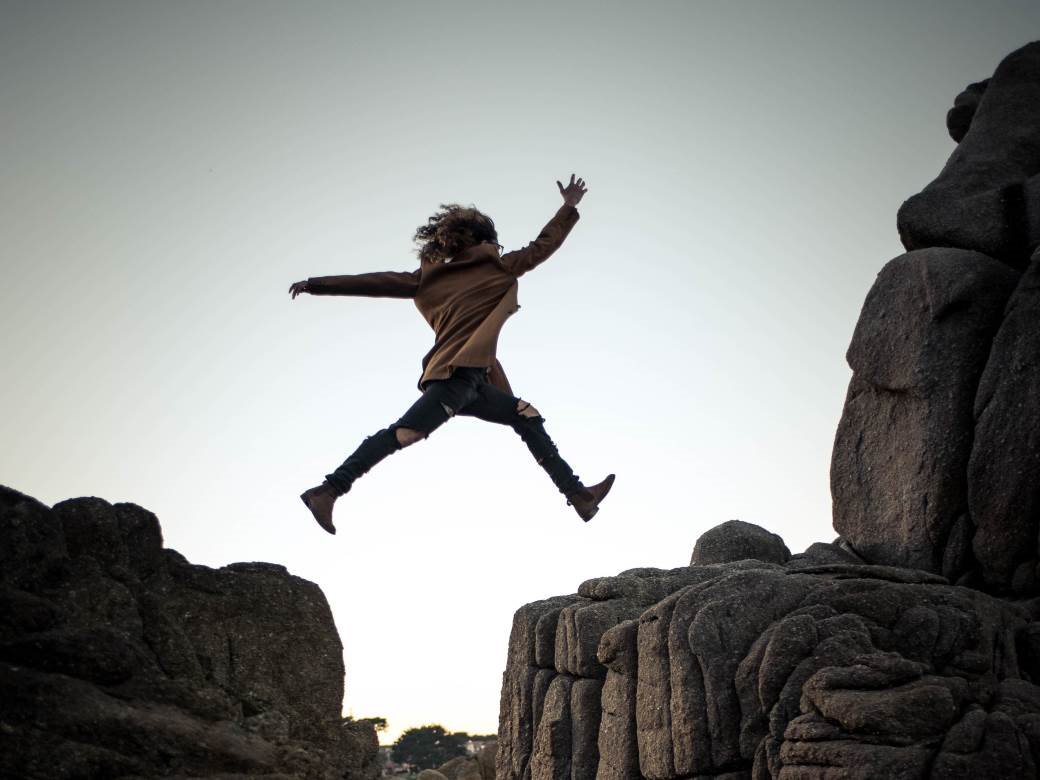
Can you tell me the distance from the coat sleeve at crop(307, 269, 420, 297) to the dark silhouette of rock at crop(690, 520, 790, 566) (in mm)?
7887

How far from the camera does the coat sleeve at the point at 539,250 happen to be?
42.2 feet

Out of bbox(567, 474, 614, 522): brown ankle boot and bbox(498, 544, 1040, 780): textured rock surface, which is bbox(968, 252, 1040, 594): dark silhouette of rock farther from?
bbox(567, 474, 614, 522): brown ankle boot

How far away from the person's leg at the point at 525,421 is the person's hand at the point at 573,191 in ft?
7.86

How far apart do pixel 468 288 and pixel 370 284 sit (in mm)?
1085

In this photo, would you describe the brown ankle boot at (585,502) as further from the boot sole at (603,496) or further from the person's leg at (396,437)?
the person's leg at (396,437)

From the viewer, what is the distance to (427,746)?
5544 cm

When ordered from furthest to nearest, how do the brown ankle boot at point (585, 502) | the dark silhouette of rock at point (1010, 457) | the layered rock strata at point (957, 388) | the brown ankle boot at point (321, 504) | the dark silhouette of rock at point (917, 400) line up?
the dark silhouette of rock at point (917, 400)
the layered rock strata at point (957, 388)
the dark silhouette of rock at point (1010, 457)
the brown ankle boot at point (585, 502)
the brown ankle boot at point (321, 504)

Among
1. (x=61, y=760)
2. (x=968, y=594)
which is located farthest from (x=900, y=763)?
(x=61, y=760)

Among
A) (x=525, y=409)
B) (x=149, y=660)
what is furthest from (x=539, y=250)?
(x=149, y=660)

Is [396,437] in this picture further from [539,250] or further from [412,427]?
[539,250]

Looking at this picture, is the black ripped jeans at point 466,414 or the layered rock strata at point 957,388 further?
the layered rock strata at point 957,388

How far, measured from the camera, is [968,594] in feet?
47.5

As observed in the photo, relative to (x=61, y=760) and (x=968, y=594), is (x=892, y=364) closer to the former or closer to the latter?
(x=968, y=594)

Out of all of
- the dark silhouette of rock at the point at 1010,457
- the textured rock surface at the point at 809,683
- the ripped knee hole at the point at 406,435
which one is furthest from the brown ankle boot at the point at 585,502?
the dark silhouette of rock at the point at 1010,457
